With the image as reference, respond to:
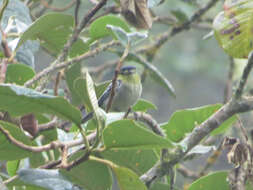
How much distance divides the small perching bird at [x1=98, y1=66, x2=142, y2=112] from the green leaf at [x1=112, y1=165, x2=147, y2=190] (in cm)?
190

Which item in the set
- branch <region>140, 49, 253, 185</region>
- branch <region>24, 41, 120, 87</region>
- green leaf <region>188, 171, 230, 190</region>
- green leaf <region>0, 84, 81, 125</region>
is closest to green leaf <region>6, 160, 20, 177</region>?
branch <region>24, 41, 120, 87</region>

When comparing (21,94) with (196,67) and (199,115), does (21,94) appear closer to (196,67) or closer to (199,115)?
(199,115)

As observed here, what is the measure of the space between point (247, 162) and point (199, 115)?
0.44 meters

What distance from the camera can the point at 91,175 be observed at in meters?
1.28

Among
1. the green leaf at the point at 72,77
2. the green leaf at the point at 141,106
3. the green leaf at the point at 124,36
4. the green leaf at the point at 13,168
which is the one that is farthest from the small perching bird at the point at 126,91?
the green leaf at the point at 124,36

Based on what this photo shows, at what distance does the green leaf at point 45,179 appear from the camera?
112 centimetres

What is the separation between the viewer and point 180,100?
44.4 ft

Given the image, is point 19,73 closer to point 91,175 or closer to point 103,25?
point 103,25

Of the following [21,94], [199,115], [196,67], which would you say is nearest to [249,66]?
[199,115]

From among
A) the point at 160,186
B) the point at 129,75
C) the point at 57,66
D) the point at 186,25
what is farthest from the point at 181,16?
the point at 160,186

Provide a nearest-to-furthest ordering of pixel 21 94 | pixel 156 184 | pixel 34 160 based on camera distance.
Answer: pixel 21 94 < pixel 156 184 < pixel 34 160

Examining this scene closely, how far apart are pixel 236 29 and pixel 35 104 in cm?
59

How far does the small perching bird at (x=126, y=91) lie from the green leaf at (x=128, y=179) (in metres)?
1.90

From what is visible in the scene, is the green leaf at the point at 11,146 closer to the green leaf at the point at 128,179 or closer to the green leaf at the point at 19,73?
the green leaf at the point at 128,179
